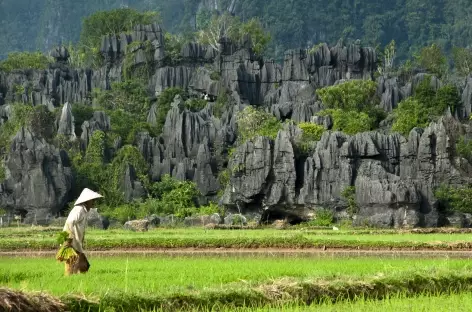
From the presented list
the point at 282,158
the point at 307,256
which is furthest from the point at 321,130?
the point at 307,256

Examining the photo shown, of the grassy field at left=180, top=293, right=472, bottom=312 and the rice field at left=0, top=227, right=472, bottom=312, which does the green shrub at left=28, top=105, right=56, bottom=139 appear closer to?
the rice field at left=0, top=227, right=472, bottom=312

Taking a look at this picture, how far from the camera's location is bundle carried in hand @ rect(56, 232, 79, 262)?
17250mm

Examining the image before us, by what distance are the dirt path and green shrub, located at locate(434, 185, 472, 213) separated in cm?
2464

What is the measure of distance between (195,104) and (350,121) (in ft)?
59.1

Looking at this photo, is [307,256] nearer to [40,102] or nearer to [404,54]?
[40,102]

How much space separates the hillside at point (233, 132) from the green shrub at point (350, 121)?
5.9 inches

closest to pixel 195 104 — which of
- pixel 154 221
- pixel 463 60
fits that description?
pixel 154 221

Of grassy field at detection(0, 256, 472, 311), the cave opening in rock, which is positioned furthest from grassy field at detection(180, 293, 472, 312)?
the cave opening in rock

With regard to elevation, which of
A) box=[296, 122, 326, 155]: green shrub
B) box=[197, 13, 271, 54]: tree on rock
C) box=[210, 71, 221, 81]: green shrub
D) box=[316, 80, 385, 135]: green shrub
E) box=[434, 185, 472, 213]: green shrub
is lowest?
box=[434, 185, 472, 213]: green shrub

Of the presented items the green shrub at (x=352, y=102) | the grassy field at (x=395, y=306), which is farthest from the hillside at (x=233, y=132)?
the grassy field at (x=395, y=306)

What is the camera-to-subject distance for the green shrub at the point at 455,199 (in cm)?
5398

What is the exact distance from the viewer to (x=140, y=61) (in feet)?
297

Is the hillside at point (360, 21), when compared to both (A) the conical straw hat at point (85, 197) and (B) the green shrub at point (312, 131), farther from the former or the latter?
(A) the conical straw hat at point (85, 197)

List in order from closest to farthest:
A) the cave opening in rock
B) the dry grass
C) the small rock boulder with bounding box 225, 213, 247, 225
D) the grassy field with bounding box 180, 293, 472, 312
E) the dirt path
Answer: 1. the dry grass
2. the grassy field with bounding box 180, 293, 472, 312
3. the dirt path
4. the small rock boulder with bounding box 225, 213, 247, 225
5. the cave opening in rock
